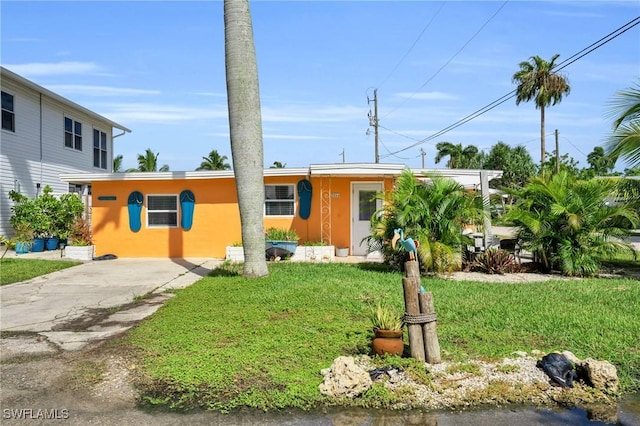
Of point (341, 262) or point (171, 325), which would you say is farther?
point (341, 262)

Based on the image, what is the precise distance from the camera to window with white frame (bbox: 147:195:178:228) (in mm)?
14523

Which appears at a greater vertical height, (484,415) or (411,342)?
(411,342)

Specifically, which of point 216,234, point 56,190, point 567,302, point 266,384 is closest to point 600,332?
point 567,302

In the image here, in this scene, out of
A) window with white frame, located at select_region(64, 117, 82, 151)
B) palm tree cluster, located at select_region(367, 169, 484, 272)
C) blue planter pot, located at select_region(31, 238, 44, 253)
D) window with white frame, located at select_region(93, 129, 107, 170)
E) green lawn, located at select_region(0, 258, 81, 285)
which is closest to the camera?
palm tree cluster, located at select_region(367, 169, 484, 272)

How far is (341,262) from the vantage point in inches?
492

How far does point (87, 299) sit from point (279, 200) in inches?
261

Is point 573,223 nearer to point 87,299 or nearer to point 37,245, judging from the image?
point 87,299

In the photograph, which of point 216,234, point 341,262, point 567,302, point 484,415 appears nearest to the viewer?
point 484,415

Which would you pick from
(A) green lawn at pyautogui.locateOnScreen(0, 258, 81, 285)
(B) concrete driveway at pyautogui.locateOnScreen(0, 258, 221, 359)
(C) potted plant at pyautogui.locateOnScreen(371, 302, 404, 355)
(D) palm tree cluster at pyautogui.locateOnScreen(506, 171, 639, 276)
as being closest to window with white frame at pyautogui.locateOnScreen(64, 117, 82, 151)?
(A) green lawn at pyautogui.locateOnScreen(0, 258, 81, 285)

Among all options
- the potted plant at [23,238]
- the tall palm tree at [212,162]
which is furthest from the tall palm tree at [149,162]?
the potted plant at [23,238]

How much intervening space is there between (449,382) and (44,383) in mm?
3892

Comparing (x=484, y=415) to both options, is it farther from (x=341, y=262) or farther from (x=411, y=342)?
(x=341, y=262)

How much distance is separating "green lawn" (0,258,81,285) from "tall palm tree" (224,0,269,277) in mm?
5818

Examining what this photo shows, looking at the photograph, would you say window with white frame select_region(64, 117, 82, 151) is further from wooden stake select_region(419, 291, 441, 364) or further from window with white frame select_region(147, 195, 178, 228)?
wooden stake select_region(419, 291, 441, 364)
